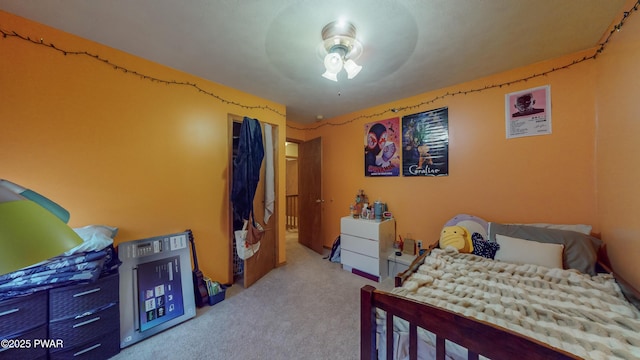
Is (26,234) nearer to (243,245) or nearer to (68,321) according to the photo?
(68,321)

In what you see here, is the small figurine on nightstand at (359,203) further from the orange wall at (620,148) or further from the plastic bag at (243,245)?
the orange wall at (620,148)

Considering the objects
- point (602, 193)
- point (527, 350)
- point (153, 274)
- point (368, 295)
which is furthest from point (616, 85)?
point (153, 274)

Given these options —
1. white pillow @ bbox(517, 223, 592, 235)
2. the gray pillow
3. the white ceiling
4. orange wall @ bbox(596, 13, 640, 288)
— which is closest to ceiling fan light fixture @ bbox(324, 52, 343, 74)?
the white ceiling

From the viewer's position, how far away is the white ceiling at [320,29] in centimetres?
141

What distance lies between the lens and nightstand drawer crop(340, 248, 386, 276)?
277 cm

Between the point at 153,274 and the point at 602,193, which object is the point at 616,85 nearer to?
the point at 602,193

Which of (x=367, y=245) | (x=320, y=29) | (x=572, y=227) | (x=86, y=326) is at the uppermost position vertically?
(x=320, y=29)

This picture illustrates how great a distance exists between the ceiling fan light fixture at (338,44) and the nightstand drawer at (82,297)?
2.28 meters

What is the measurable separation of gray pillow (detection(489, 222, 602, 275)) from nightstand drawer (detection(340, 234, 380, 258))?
1.37 meters

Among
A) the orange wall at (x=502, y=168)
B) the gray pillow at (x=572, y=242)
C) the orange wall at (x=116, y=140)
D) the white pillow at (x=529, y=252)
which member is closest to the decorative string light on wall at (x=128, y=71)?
the orange wall at (x=116, y=140)

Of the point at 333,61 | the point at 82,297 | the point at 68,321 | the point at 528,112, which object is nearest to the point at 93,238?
the point at 82,297

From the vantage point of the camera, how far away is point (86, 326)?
1483mm

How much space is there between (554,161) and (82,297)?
4.05m

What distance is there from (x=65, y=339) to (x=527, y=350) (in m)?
2.47
